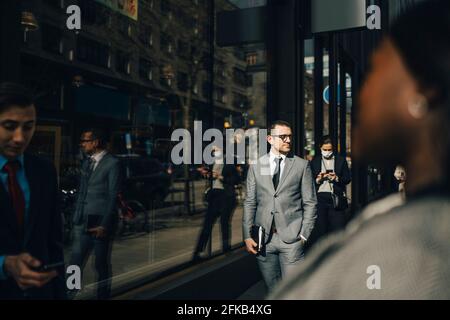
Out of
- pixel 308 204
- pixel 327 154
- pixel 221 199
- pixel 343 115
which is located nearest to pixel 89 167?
pixel 308 204

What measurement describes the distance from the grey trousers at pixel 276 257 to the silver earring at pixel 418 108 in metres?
3.56

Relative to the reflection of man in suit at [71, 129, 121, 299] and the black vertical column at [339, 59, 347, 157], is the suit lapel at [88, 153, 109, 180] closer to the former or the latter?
the reflection of man in suit at [71, 129, 121, 299]

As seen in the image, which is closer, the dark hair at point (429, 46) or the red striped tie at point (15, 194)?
the dark hair at point (429, 46)

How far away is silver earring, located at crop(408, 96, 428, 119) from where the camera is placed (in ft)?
2.32

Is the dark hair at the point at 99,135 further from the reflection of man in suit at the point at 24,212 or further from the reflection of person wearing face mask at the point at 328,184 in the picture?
the reflection of person wearing face mask at the point at 328,184

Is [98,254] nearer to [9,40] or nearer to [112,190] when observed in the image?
[112,190]

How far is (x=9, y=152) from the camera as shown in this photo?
2.40 metres

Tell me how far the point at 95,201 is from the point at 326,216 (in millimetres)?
3953

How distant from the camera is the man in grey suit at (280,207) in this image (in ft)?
13.8

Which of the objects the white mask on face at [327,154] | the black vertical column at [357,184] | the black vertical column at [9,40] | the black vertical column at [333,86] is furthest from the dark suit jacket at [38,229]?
the black vertical column at [357,184]

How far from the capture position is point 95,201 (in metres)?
4.56

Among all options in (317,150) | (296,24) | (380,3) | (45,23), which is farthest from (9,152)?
(380,3)

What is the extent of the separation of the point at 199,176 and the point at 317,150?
327 centimetres

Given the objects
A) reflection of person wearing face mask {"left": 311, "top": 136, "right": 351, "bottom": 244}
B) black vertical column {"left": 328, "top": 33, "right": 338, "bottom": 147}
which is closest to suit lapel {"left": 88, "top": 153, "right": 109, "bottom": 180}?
reflection of person wearing face mask {"left": 311, "top": 136, "right": 351, "bottom": 244}
